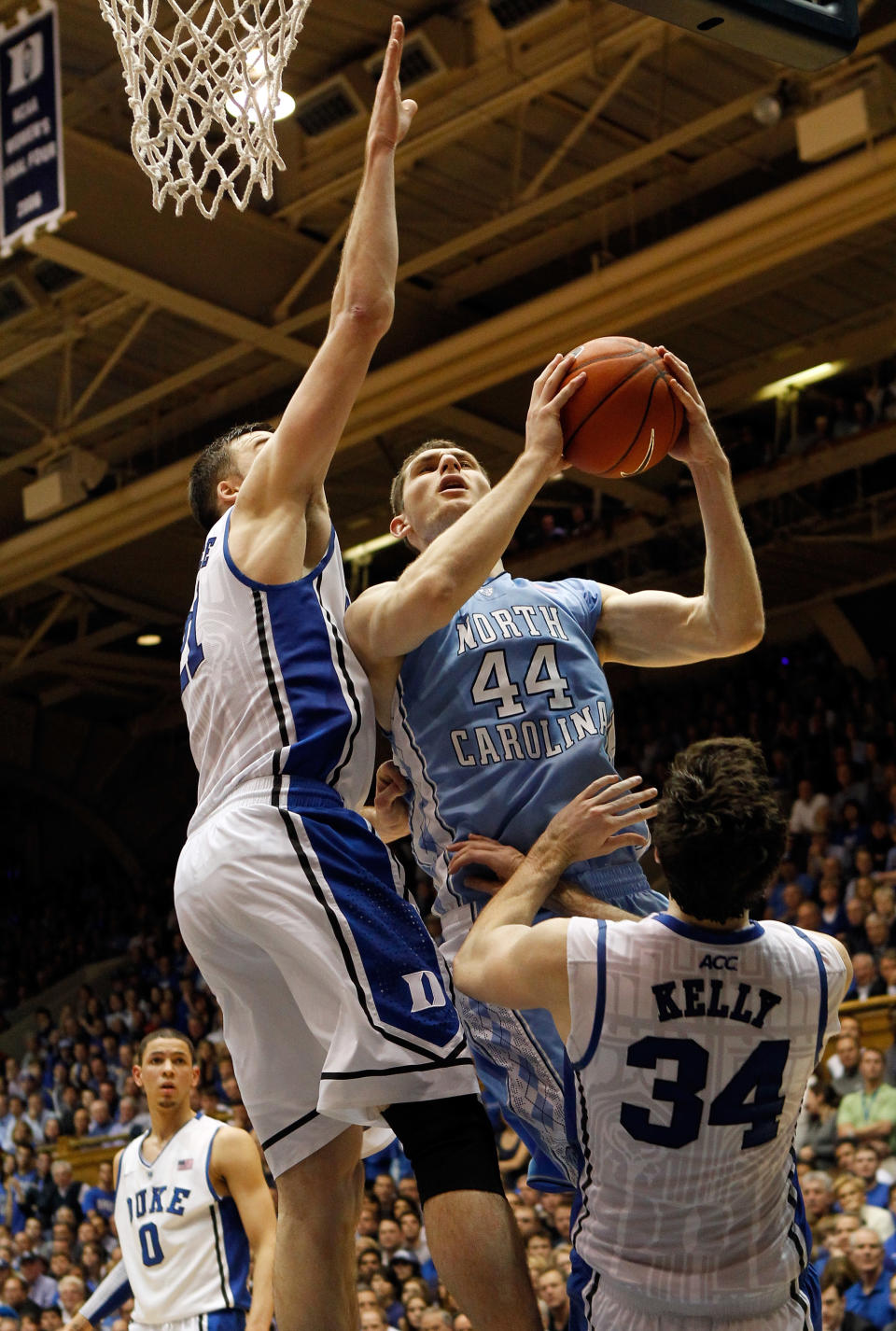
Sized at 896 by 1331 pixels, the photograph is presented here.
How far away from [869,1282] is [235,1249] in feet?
11.3

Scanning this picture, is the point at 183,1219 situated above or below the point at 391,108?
below

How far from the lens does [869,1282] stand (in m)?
7.75

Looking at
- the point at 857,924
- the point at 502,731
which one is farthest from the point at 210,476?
the point at 857,924

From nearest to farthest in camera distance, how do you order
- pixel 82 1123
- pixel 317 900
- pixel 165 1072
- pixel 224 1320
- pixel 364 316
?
pixel 317 900 < pixel 364 316 < pixel 224 1320 < pixel 165 1072 < pixel 82 1123

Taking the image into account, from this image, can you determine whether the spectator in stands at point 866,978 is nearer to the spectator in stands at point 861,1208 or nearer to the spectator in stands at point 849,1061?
the spectator in stands at point 849,1061

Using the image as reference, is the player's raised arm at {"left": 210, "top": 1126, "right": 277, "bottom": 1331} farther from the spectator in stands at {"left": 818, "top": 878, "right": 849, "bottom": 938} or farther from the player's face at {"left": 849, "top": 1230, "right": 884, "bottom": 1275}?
the spectator in stands at {"left": 818, "top": 878, "right": 849, "bottom": 938}

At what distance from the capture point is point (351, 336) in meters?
3.44

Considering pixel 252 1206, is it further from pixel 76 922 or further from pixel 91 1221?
pixel 76 922

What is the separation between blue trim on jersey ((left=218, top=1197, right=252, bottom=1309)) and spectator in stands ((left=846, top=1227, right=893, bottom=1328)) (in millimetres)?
3279

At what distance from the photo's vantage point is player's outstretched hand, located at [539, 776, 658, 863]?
3.27 m

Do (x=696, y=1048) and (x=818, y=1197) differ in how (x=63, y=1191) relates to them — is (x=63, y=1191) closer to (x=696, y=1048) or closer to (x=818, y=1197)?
(x=818, y=1197)

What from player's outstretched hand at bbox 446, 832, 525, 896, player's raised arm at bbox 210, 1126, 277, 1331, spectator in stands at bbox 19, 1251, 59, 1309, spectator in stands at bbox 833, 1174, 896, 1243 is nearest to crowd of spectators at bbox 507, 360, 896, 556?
spectator in stands at bbox 833, 1174, 896, 1243

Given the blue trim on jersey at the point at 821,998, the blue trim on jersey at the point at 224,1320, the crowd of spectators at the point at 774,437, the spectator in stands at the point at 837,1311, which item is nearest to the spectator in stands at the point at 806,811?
the crowd of spectators at the point at 774,437

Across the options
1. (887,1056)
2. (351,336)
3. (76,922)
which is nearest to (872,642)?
(887,1056)
